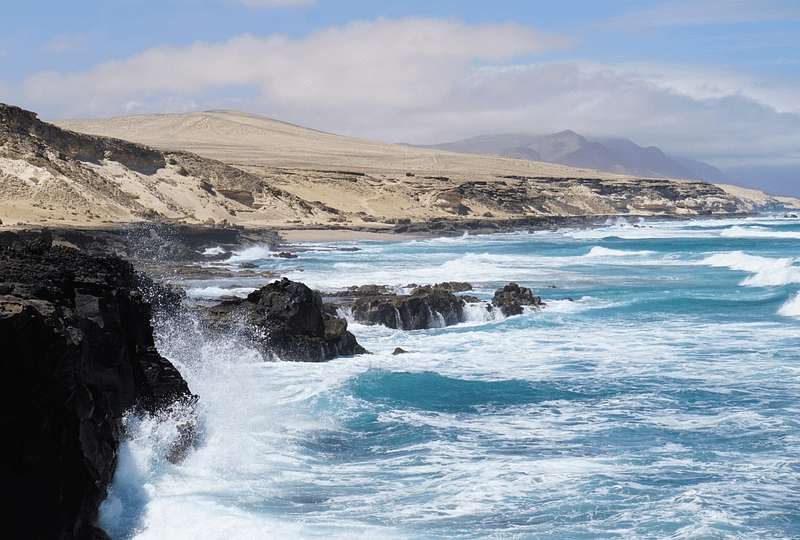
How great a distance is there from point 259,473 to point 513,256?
112 feet

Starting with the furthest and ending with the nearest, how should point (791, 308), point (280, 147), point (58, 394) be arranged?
point (280, 147)
point (791, 308)
point (58, 394)

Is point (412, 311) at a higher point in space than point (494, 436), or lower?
higher

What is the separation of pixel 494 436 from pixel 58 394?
6.36 meters

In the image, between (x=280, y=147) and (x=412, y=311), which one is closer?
(x=412, y=311)

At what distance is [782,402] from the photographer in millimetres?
12844

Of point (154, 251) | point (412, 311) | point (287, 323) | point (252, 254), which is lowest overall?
point (412, 311)

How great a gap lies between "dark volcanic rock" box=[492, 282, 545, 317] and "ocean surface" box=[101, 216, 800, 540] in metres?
0.52

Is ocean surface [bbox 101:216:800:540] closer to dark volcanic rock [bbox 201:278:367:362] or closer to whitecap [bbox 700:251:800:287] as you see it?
dark volcanic rock [bbox 201:278:367:362]

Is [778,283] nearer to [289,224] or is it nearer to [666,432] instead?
[666,432]

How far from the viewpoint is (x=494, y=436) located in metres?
11.4

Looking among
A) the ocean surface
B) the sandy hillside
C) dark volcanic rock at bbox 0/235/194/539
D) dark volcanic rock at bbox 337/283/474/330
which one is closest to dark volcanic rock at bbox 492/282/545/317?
the ocean surface

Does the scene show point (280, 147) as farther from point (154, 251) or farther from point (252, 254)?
point (154, 251)

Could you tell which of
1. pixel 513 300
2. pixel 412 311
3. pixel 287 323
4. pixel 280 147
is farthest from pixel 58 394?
pixel 280 147

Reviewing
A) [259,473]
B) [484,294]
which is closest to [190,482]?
[259,473]
